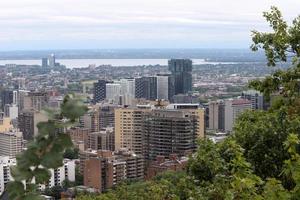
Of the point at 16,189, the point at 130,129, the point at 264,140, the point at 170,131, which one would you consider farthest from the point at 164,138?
the point at 16,189

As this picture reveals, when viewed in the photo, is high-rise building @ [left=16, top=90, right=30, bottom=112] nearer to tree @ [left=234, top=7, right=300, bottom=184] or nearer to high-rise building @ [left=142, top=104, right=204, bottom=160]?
high-rise building @ [left=142, top=104, right=204, bottom=160]

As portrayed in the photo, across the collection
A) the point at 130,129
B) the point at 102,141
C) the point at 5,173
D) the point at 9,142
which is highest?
the point at 5,173

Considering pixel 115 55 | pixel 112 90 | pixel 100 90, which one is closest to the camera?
pixel 100 90

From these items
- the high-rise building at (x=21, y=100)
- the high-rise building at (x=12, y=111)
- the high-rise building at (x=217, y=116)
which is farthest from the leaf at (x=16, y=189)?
the high-rise building at (x=21, y=100)

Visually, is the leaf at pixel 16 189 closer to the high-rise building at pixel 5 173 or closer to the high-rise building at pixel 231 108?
the high-rise building at pixel 5 173

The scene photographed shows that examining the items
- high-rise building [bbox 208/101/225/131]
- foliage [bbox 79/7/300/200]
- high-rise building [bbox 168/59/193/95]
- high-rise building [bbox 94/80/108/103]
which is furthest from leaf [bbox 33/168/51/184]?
high-rise building [bbox 168/59/193/95]

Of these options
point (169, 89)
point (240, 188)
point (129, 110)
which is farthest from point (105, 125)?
point (240, 188)

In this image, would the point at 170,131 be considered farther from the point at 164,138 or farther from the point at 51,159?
the point at 51,159
